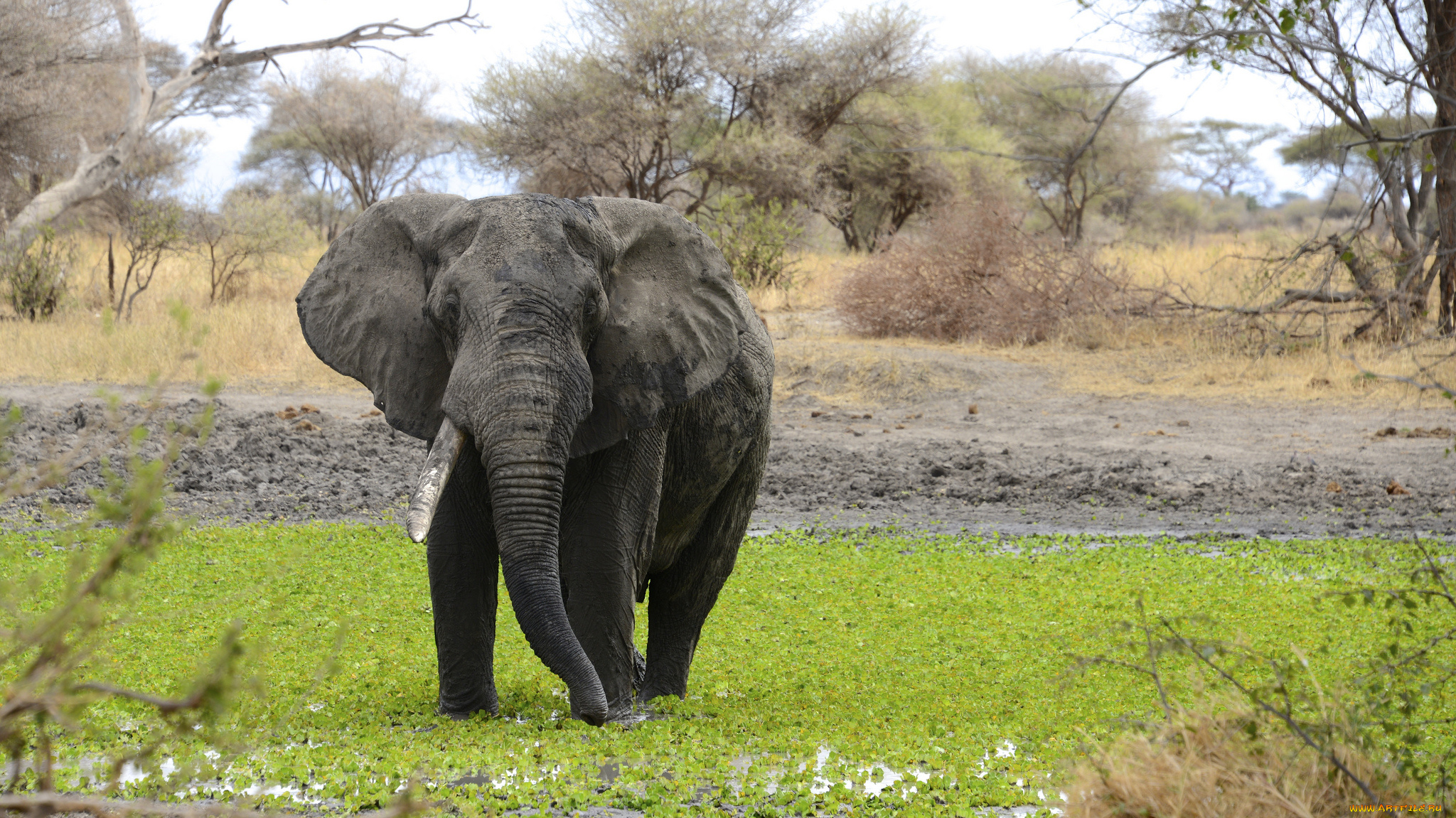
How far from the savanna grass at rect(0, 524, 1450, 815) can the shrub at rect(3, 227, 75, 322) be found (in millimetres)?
12641

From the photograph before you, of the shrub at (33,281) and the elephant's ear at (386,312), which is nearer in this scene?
the elephant's ear at (386,312)

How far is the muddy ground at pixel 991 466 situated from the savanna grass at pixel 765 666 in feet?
3.53

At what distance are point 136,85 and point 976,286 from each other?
16.9 metres

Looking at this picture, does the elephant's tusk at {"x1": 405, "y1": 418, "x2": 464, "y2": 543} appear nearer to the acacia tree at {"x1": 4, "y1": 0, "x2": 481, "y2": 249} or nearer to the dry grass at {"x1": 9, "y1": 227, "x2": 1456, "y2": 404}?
the dry grass at {"x1": 9, "y1": 227, "x2": 1456, "y2": 404}

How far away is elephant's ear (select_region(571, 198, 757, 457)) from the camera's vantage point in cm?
458

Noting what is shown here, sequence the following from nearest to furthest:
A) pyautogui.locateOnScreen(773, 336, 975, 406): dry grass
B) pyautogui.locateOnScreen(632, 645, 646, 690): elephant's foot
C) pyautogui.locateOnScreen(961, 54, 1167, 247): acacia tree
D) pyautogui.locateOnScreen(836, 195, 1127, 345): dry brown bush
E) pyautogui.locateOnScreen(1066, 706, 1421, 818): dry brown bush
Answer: pyautogui.locateOnScreen(1066, 706, 1421, 818): dry brown bush
pyautogui.locateOnScreen(632, 645, 646, 690): elephant's foot
pyautogui.locateOnScreen(773, 336, 975, 406): dry grass
pyautogui.locateOnScreen(836, 195, 1127, 345): dry brown bush
pyautogui.locateOnScreen(961, 54, 1167, 247): acacia tree

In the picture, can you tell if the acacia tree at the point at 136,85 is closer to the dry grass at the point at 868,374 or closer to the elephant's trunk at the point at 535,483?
the dry grass at the point at 868,374

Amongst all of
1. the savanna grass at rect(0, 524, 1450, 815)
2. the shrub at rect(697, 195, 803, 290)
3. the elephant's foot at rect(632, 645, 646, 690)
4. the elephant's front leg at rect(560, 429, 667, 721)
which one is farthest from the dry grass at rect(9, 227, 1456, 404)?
the elephant's front leg at rect(560, 429, 667, 721)

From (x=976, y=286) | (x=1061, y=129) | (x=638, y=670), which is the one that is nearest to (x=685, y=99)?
(x=976, y=286)

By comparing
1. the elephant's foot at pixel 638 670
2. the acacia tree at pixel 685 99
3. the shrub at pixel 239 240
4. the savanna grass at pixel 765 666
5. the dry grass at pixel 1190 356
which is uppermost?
the acacia tree at pixel 685 99

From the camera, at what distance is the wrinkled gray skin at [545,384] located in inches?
164

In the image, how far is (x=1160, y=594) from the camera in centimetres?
739

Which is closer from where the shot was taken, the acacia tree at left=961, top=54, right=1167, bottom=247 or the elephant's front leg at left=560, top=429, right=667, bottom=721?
the elephant's front leg at left=560, top=429, right=667, bottom=721

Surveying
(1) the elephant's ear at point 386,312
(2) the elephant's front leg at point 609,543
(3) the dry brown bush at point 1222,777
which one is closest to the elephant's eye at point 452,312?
(1) the elephant's ear at point 386,312
